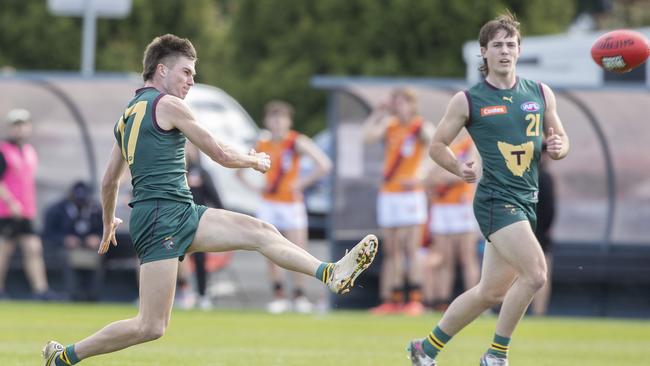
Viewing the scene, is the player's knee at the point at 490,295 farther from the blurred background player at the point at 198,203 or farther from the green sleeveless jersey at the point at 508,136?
the blurred background player at the point at 198,203

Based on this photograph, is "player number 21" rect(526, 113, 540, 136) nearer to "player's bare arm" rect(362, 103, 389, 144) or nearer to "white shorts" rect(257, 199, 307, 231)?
"player's bare arm" rect(362, 103, 389, 144)

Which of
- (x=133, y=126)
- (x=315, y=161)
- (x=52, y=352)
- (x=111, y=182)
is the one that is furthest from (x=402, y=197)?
(x=133, y=126)

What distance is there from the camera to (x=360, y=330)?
15453 mm

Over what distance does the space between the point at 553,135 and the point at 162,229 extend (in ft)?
9.70

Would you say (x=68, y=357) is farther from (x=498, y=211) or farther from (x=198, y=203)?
(x=198, y=203)

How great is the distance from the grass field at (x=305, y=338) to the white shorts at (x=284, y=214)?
4.28 feet

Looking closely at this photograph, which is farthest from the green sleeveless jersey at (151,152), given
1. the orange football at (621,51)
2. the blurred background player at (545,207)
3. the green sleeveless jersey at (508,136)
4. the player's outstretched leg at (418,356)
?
the blurred background player at (545,207)

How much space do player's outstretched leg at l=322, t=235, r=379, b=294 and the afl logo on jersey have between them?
181 centimetres

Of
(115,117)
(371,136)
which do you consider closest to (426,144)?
(371,136)

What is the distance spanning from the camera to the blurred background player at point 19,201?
18859mm

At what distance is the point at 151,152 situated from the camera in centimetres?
873

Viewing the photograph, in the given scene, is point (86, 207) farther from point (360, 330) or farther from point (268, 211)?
point (360, 330)

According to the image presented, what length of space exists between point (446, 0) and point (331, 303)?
1621 centimetres

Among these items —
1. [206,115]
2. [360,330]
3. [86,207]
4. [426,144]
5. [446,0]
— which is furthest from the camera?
[446,0]
